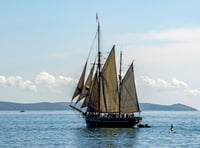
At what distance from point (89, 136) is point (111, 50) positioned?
21.8 metres

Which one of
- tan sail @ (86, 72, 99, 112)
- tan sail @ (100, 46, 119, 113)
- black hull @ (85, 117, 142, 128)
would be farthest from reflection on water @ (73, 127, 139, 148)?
tan sail @ (100, 46, 119, 113)

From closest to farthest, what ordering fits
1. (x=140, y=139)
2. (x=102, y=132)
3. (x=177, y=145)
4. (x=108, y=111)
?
(x=177, y=145) → (x=140, y=139) → (x=102, y=132) → (x=108, y=111)

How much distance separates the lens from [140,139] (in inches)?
4134

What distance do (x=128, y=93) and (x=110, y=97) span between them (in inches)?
161

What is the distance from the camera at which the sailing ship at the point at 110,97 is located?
125438mm

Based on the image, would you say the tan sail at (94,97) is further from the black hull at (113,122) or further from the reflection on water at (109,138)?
the reflection on water at (109,138)

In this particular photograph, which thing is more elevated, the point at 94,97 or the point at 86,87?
the point at 86,87

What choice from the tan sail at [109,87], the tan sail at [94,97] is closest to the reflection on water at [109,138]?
the tan sail at [94,97]

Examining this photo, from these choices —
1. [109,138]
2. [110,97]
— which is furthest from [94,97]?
[109,138]

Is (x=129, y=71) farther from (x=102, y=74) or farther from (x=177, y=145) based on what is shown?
(x=177, y=145)

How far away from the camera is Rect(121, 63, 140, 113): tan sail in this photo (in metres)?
126

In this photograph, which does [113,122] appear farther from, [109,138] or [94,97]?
[109,138]

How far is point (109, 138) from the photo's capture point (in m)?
106

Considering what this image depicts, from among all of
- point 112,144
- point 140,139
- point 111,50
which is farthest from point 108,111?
point 112,144
